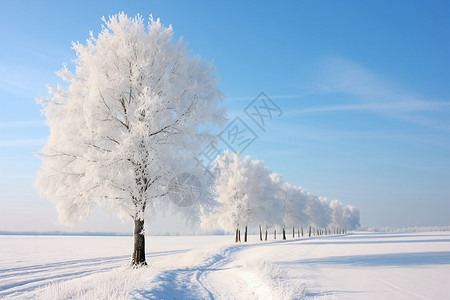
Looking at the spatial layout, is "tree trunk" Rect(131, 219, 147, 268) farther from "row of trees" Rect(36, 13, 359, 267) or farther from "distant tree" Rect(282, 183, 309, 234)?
"distant tree" Rect(282, 183, 309, 234)

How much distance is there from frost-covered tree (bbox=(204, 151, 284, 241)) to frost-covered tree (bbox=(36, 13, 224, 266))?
24918mm

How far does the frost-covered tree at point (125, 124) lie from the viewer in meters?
13.2

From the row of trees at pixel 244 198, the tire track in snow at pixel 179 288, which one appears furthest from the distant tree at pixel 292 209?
the tire track in snow at pixel 179 288

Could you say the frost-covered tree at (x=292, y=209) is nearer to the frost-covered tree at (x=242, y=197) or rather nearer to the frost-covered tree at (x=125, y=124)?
the frost-covered tree at (x=242, y=197)

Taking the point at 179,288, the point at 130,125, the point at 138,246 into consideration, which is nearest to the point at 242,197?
the point at 138,246

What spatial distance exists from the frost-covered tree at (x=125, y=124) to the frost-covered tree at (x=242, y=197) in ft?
81.8

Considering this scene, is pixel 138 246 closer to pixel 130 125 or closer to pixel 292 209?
pixel 130 125

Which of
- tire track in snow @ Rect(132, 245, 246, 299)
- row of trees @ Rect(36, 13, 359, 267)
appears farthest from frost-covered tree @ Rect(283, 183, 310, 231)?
tire track in snow @ Rect(132, 245, 246, 299)

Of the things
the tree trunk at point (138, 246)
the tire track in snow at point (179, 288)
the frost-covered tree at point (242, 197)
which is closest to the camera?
the tire track in snow at point (179, 288)

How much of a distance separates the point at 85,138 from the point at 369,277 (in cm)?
1285

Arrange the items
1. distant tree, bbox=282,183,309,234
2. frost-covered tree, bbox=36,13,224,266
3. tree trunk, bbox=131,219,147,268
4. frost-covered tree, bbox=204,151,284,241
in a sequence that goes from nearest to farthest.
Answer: frost-covered tree, bbox=36,13,224,266
tree trunk, bbox=131,219,147,268
frost-covered tree, bbox=204,151,284,241
distant tree, bbox=282,183,309,234

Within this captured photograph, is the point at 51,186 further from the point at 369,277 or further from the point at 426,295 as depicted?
the point at 426,295

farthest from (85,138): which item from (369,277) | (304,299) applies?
(369,277)

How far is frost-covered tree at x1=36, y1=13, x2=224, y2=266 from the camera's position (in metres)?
13.2
